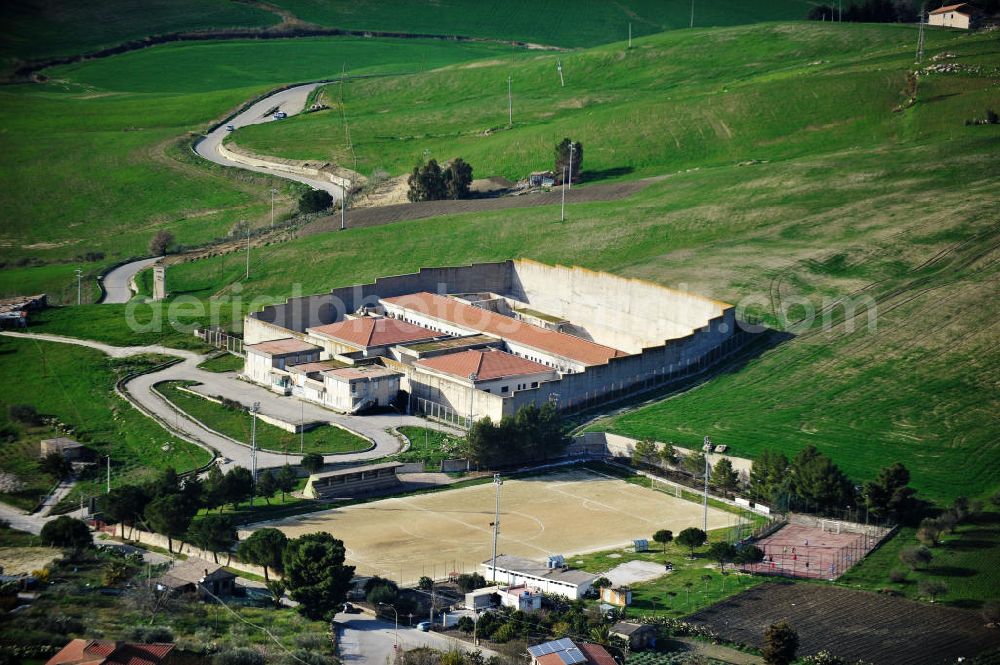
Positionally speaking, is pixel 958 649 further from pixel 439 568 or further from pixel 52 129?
pixel 52 129

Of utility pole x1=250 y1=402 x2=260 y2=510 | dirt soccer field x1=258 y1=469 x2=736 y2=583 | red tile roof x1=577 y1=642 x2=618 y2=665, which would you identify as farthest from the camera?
utility pole x1=250 y1=402 x2=260 y2=510

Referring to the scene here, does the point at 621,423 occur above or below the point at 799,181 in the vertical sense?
below

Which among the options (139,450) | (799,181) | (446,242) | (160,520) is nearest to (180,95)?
(446,242)

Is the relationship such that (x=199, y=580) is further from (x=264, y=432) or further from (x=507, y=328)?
(x=507, y=328)

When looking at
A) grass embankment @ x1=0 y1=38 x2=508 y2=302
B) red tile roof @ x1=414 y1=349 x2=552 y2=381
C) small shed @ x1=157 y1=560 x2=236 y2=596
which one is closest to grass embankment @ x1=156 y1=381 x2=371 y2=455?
red tile roof @ x1=414 y1=349 x2=552 y2=381

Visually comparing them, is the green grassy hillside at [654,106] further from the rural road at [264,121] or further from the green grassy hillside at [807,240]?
the rural road at [264,121]

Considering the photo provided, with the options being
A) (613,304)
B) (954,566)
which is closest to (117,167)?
(613,304)

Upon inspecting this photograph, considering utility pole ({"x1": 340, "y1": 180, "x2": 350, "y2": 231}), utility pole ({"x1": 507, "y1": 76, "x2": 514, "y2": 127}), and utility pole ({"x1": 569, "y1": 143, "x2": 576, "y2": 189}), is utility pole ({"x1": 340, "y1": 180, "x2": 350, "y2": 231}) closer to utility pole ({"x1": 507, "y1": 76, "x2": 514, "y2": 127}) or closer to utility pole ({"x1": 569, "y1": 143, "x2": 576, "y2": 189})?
utility pole ({"x1": 569, "y1": 143, "x2": 576, "y2": 189})
